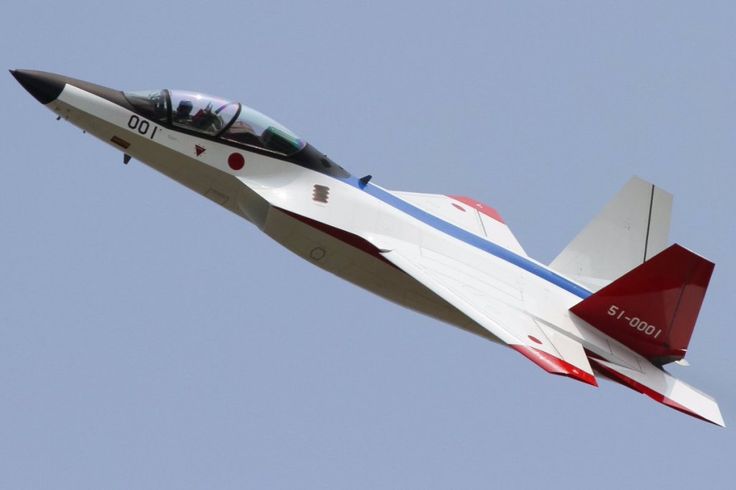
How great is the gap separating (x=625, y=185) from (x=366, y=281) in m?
7.54

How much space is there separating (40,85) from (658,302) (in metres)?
11.0

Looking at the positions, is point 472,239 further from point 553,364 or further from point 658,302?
point 553,364

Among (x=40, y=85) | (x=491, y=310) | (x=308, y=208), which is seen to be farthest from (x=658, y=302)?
(x=40, y=85)

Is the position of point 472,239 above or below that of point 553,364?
above

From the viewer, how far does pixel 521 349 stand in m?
19.5

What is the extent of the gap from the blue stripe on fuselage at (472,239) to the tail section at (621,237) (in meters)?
1.31

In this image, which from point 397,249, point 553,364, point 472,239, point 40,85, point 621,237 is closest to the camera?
point 553,364

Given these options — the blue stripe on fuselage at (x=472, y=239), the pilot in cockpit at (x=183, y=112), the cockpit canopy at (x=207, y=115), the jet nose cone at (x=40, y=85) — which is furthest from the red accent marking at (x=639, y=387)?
the jet nose cone at (x=40, y=85)

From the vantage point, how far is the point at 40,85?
1984 cm

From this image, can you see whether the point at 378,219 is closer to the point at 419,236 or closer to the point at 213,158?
the point at 419,236

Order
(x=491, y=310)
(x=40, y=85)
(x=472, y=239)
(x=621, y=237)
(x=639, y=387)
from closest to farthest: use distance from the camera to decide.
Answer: (x=40, y=85)
(x=491, y=310)
(x=639, y=387)
(x=472, y=239)
(x=621, y=237)

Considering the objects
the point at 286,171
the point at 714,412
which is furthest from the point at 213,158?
the point at 714,412

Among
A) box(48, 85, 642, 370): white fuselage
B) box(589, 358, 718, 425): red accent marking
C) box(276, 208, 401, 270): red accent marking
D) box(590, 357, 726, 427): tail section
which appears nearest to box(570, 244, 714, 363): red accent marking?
box(48, 85, 642, 370): white fuselage

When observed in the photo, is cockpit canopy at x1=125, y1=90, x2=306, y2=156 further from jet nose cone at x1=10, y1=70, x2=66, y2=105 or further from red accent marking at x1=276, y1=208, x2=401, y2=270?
red accent marking at x1=276, y1=208, x2=401, y2=270
